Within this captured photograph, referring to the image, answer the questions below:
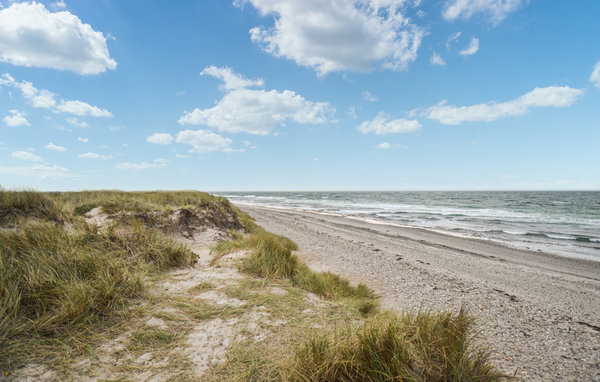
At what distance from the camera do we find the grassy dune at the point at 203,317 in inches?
96.3

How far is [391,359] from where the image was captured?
7.93 ft

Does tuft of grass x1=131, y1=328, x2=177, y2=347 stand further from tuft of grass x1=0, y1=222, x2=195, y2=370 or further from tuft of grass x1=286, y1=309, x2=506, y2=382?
tuft of grass x1=286, y1=309, x2=506, y2=382

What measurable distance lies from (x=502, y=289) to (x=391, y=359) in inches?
290

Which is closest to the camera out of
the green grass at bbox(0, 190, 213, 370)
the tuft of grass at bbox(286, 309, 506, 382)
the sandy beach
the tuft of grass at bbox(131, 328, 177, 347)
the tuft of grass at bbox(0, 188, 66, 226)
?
the tuft of grass at bbox(286, 309, 506, 382)

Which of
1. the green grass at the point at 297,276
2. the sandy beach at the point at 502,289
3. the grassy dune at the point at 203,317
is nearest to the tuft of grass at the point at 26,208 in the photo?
the grassy dune at the point at 203,317

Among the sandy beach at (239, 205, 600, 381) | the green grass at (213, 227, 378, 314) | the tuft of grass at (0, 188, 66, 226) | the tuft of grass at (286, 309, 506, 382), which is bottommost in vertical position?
the sandy beach at (239, 205, 600, 381)

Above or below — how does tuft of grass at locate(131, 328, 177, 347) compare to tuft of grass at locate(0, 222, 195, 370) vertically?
below

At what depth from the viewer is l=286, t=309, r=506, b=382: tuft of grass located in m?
2.31

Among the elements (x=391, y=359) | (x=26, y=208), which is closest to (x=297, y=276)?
(x=391, y=359)

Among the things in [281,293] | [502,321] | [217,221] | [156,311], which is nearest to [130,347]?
[156,311]

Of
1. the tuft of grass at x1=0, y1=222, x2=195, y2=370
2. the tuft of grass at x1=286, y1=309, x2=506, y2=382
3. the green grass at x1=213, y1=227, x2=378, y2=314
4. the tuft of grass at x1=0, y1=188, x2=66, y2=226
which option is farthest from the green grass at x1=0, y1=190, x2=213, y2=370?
the tuft of grass at x1=286, y1=309, x2=506, y2=382

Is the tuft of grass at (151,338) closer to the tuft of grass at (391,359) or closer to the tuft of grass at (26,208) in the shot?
the tuft of grass at (391,359)

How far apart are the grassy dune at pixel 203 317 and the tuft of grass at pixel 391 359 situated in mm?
11

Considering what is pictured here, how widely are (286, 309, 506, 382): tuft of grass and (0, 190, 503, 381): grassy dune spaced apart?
0.01 m
